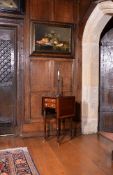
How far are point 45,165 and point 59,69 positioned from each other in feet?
6.63

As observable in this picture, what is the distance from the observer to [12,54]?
13.5 ft

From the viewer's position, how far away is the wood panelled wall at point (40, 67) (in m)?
4.11

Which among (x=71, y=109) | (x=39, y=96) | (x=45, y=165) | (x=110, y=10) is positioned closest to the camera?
(x=45, y=165)

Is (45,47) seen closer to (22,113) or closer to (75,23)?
(75,23)

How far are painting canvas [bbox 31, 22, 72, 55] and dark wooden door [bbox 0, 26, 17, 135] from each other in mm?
421

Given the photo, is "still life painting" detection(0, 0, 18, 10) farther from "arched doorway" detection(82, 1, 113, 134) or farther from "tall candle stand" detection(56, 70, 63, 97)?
"tall candle stand" detection(56, 70, 63, 97)

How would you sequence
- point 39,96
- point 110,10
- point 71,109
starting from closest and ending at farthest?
point 110,10 < point 71,109 < point 39,96

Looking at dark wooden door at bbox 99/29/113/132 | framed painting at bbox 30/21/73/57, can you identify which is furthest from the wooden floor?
framed painting at bbox 30/21/73/57

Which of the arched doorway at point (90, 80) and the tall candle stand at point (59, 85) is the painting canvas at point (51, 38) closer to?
the arched doorway at point (90, 80)

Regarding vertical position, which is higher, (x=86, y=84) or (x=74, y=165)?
(x=86, y=84)

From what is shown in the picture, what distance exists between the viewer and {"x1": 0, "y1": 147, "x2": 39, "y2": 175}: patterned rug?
264 cm

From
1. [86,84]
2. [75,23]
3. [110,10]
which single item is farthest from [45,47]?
[110,10]

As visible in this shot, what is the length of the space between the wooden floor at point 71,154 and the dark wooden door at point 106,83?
60cm

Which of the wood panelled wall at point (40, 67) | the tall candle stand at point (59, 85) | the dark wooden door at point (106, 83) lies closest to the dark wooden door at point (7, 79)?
the wood panelled wall at point (40, 67)
